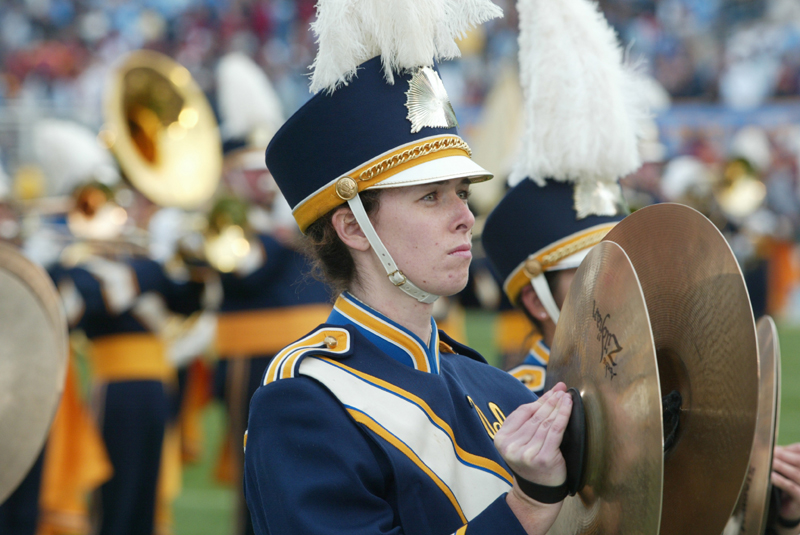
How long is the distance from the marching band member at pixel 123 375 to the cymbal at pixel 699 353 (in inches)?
173

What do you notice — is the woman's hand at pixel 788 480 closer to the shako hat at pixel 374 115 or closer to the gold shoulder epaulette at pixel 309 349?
the shako hat at pixel 374 115

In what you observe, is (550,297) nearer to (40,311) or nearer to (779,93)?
(40,311)

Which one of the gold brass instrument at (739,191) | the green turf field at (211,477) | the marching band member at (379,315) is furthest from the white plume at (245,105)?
the marching band member at (379,315)

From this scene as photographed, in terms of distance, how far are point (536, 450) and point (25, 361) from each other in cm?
169

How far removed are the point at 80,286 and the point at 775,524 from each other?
4341 millimetres

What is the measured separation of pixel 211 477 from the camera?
7.94 metres

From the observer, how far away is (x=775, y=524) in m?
2.23

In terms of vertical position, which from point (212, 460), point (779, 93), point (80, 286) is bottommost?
point (212, 460)

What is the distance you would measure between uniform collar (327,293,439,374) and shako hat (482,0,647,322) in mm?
863

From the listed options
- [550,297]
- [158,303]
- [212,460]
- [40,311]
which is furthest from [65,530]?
[550,297]

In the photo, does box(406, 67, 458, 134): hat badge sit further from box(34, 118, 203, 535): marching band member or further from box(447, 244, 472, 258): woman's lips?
box(34, 118, 203, 535): marching band member

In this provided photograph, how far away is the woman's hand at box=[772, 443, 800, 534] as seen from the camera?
7.17 ft

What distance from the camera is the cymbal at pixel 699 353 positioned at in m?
1.51

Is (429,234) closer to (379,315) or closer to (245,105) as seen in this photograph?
(379,315)
